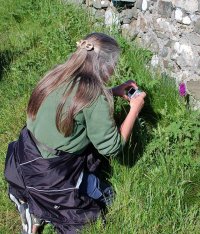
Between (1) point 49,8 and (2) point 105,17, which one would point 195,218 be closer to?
(2) point 105,17

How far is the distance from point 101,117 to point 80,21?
2.90 meters

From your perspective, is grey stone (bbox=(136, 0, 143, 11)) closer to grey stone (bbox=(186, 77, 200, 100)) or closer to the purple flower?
grey stone (bbox=(186, 77, 200, 100))

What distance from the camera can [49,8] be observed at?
596 cm

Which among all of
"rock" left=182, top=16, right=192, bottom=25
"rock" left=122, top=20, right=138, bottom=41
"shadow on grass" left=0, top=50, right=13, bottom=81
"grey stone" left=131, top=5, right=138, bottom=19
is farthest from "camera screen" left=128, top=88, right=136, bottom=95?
"shadow on grass" left=0, top=50, right=13, bottom=81

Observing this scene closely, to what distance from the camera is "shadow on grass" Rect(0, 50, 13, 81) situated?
4984mm

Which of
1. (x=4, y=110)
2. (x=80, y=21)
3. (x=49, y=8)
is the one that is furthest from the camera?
(x=49, y=8)

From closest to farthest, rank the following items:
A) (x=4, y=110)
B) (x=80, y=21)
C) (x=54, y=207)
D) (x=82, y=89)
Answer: (x=82, y=89)
(x=54, y=207)
(x=4, y=110)
(x=80, y=21)

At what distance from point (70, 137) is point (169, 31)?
1.71 metres

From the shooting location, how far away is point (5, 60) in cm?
519

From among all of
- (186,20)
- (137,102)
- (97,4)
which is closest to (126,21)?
(97,4)

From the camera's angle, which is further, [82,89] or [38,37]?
[38,37]

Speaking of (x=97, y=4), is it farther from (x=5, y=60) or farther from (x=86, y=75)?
(x=86, y=75)

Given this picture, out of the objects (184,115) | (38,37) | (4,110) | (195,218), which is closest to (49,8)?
(38,37)

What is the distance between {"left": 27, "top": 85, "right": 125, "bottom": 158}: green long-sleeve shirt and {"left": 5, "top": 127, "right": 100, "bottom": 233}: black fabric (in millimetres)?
82
